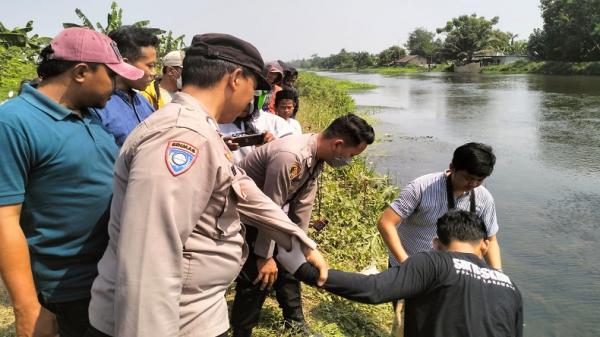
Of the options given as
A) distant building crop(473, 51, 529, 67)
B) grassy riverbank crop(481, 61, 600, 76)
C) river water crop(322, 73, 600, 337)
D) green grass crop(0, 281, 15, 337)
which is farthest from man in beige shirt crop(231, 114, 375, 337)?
distant building crop(473, 51, 529, 67)

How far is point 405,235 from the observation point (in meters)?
3.22

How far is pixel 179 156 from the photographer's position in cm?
123

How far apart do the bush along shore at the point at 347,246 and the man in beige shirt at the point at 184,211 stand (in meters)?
2.01

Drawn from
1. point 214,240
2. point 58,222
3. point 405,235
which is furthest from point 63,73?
point 405,235

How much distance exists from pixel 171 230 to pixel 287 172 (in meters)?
1.49

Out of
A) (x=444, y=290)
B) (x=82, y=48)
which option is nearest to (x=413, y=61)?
(x=444, y=290)

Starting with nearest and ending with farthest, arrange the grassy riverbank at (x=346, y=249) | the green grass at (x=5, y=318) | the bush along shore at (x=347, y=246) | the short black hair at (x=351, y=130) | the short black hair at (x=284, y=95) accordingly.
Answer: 1. the short black hair at (x=351, y=130)
2. the green grass at (x=5, y=318)
3. the grassy riverbank at (x=346, y=249)
4. the bush along shore at (x=347, y=246)
5. the short black hair at (x=284, y=95)

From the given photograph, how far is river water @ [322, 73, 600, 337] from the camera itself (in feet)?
16.9

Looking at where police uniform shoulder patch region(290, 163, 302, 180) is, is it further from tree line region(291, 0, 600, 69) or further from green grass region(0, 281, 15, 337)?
tree line region(291, 0, 600, 69)

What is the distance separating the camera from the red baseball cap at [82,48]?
1708 millimetres

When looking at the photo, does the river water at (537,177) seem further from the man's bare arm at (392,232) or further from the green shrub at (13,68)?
the green shrub at (13,68)

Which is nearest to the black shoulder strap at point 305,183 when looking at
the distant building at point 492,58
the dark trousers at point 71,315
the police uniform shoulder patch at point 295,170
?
the police uniform shoulder patch at point 295,170

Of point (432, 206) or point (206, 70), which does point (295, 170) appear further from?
point (206, 70)

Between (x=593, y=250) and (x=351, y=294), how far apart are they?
18.4 ft
